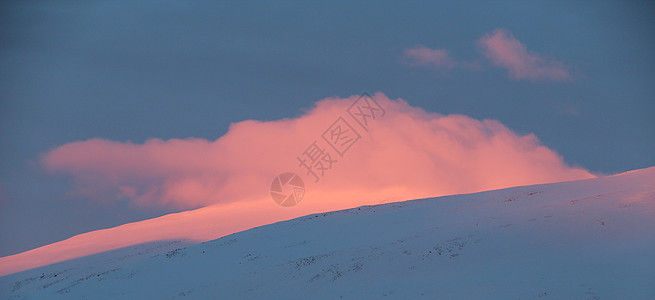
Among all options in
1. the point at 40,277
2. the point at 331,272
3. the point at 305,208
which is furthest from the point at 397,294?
the point at 305,208

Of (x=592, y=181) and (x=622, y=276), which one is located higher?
(x=592, y=181)

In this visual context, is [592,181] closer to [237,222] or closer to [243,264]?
[243,264]

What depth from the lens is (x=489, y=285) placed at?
778 inches

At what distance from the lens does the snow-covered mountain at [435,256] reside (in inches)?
778

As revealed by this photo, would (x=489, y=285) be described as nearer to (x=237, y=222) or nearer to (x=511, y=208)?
(x=511, y=208)

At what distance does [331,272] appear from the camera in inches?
1014

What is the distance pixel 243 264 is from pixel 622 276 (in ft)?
69.6

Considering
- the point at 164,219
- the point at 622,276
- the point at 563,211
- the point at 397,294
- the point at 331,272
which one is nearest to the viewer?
the point at 622,276

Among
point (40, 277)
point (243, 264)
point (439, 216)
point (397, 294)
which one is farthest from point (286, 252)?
point (40, 277)

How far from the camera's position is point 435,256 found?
81.7 feet

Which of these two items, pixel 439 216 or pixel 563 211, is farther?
pixel 439 216

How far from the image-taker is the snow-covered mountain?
1975 cm

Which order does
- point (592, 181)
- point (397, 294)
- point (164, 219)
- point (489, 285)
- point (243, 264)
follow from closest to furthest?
point (489, 285) < point (397, 294) < point (243, 264) < point (592, 181) < point (164, 219)

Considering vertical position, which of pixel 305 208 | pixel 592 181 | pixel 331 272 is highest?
pixel 305 208
